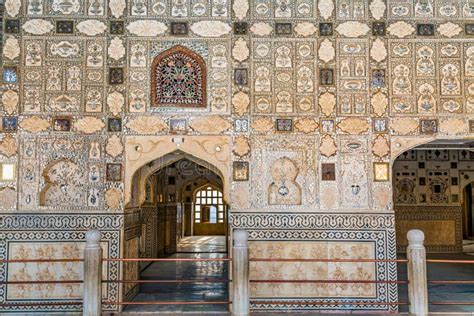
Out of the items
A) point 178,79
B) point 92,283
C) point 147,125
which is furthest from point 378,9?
point 92,283

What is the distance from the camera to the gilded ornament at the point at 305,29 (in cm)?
624

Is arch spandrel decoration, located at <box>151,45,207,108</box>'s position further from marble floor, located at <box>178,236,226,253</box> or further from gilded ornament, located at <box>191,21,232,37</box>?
marble floor, located at <box>178,236,226,253</box>

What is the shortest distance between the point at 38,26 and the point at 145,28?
1.38m

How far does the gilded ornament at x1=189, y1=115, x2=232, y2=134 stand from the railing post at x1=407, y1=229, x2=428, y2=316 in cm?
266

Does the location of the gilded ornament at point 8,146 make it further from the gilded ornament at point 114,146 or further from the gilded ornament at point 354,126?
the gilded ornament at point 354,126

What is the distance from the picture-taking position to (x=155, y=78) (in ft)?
20.2

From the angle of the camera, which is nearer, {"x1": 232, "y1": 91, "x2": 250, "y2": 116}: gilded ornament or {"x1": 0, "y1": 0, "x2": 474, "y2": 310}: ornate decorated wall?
{"x1": 0, "y1": 0, "x2": 474, "y2": 310}: ornate decorated wall

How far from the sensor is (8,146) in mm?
5961

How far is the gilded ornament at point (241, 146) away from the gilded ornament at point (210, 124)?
213 millimetres

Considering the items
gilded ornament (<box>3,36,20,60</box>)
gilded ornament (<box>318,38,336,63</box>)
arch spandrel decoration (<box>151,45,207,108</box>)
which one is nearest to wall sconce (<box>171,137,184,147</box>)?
arch spandrel decoration (<box>151,45,207,108</box>)

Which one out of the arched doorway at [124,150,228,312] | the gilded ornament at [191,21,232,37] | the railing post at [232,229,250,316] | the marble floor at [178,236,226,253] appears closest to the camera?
the railing post at [232,229,250,316]

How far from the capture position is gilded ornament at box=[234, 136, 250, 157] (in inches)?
240

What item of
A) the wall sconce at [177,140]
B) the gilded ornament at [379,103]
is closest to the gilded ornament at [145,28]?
the wall sconce at [177,140]

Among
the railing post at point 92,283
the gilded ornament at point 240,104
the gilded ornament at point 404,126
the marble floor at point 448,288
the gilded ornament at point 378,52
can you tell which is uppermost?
the gilded ornament at point 378,52
